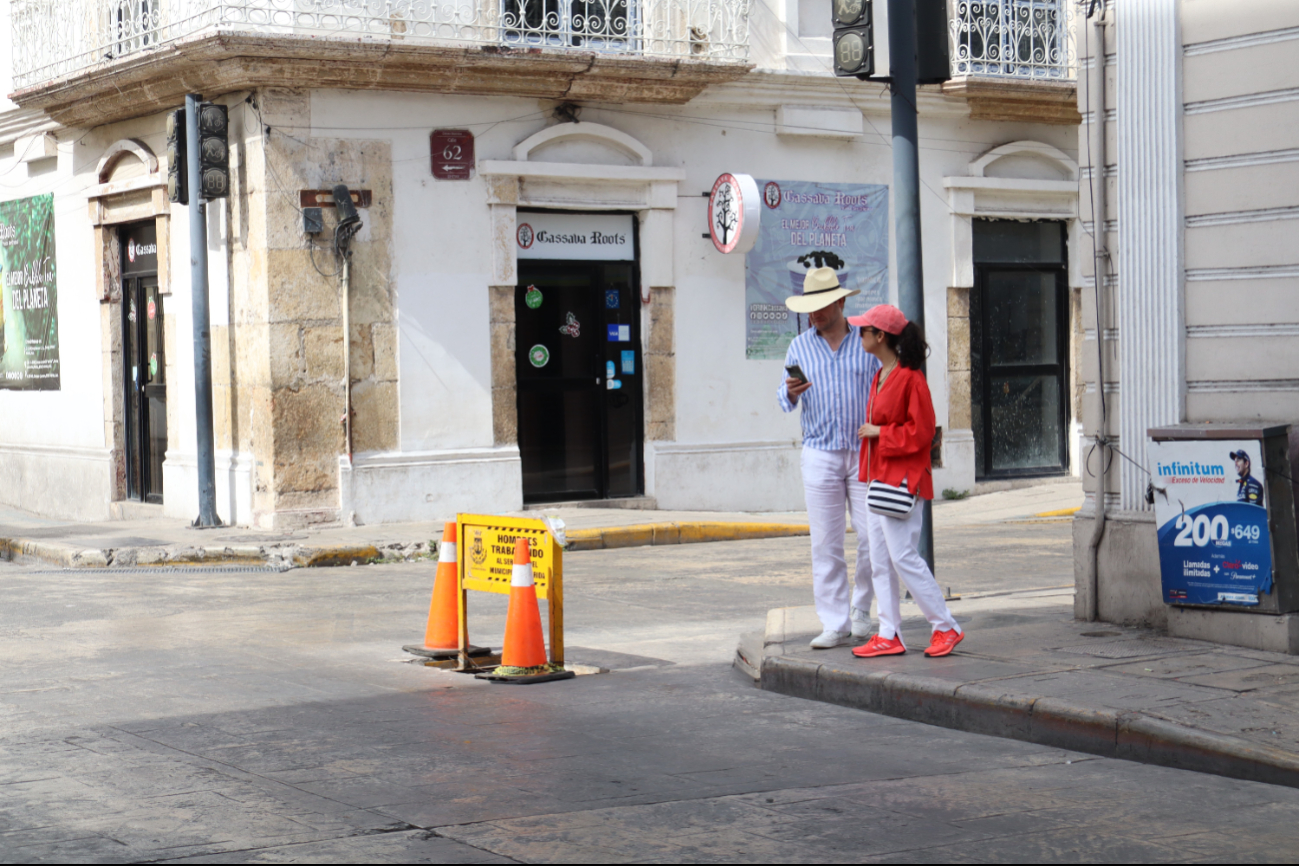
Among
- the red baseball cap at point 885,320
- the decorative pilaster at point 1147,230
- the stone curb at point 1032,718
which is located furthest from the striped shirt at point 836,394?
the decorative pilaster at point 1147,230

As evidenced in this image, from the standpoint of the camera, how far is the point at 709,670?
860cm

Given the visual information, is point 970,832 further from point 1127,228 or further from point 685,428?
point 685,428

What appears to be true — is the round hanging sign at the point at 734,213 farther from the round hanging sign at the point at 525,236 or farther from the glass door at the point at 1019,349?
the glass door at the point at 1019,349

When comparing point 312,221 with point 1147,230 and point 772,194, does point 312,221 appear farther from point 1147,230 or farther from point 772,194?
point 1147,230

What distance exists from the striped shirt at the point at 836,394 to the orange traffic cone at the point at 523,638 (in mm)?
1500

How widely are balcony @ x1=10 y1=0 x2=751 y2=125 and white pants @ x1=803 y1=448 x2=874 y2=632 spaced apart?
8410mm

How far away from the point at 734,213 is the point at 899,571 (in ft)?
31.2

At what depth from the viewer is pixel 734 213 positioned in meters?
16.9

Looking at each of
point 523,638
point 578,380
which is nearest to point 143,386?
point 578,380

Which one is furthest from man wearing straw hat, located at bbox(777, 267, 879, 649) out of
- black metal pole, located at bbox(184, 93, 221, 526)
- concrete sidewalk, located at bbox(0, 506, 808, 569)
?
black metal pole, located at bbox(184, 93, 221, 526)

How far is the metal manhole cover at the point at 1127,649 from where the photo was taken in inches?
309

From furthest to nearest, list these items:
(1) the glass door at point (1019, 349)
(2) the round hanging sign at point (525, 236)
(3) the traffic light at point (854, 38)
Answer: (1) the glass door at point (1019, 349), (2) the round hanging sign at point (525, 236), (3) the traffic light at point (854, 38)

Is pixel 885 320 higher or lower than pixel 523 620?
higher

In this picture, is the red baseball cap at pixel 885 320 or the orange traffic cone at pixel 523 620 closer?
the red baseball cap at pixel 885 320
